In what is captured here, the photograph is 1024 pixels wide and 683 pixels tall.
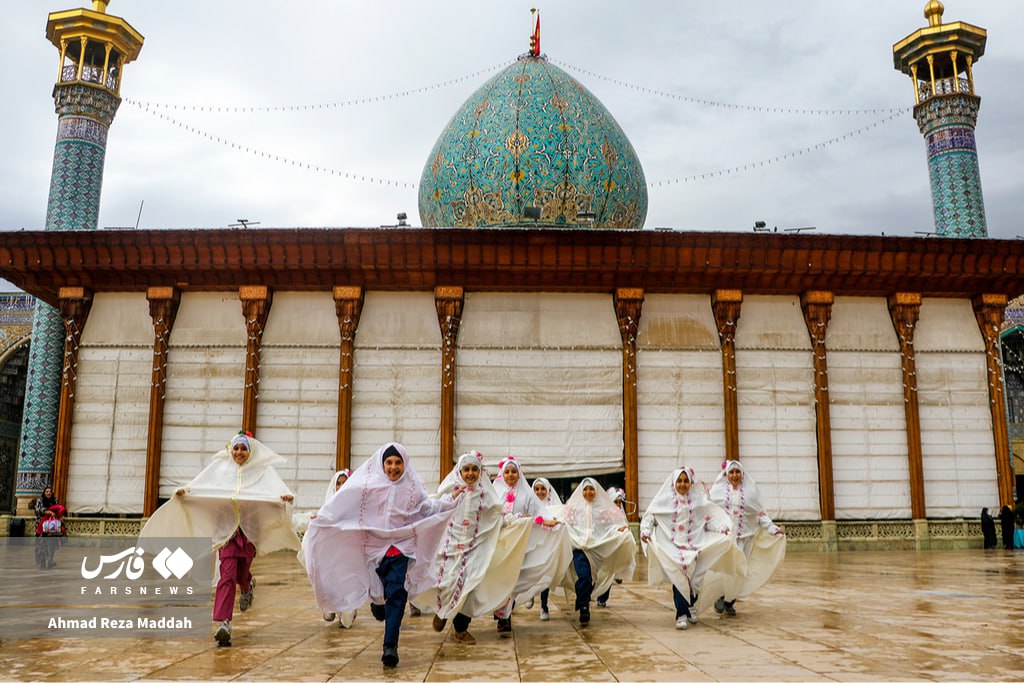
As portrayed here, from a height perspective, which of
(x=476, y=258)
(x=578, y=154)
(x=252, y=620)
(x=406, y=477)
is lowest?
(x=252, y=620)

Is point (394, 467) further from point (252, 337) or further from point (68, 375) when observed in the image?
point (68, 375)

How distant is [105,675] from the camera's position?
4336 mm

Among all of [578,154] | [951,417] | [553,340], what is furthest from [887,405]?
[578,154]

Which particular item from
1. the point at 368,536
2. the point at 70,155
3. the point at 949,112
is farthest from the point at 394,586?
the point at 949,112

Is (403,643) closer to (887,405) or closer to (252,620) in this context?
(252,620)

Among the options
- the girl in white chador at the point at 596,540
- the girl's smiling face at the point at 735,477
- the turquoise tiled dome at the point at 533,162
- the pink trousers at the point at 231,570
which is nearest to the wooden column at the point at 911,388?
the turquoise tiled dome at the point at 533,162

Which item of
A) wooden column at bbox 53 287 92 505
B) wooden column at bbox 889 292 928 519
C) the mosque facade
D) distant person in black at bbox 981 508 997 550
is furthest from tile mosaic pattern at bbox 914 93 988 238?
wooden column at bbox 53 287 92 505

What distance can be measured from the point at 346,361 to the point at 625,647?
10.4 m

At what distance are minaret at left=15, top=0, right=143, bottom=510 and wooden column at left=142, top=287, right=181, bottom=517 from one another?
5439mm

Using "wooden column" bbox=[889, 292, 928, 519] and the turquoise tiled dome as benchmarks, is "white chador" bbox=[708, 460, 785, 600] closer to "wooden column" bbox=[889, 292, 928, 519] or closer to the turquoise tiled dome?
"wooden column" bbox=[889, 292, 928, 519]

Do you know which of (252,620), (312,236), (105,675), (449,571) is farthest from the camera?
(312,236)

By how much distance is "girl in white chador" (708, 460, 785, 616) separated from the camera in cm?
769

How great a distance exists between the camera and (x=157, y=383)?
14.9 m

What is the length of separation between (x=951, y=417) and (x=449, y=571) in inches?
500
